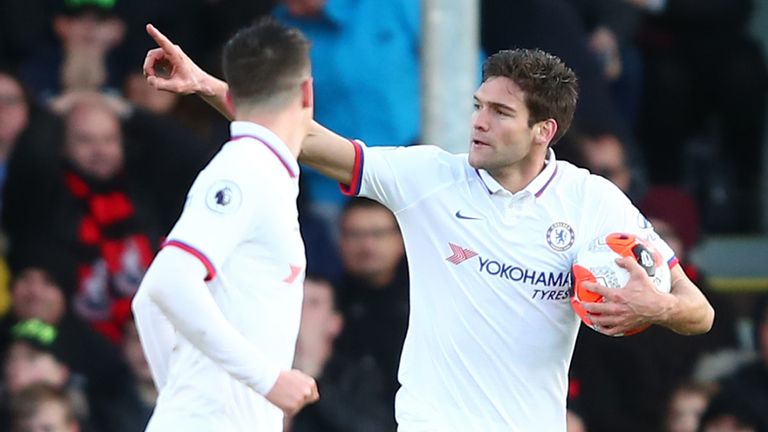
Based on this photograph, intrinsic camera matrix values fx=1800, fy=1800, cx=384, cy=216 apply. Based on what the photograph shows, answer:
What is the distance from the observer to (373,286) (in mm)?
8227

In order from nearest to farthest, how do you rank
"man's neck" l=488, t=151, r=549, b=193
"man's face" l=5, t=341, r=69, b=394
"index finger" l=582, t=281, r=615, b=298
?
"index finger" l=582, t=281, r=615, b=298, "man's neck" l=488, t=151, r=549, b=193, "man's face" l=5, t=341, r=69, b=394

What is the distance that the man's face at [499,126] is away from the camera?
213 inches

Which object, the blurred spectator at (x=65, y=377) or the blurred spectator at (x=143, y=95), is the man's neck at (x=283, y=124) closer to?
the blurred spectator at (x=65, y=377)

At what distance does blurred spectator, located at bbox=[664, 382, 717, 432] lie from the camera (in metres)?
8.39

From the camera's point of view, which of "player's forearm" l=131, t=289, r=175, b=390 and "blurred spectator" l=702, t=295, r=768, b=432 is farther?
"blurred spectator" l=702, t=295, r=768, b=432

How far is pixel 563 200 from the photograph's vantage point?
5.52 meters

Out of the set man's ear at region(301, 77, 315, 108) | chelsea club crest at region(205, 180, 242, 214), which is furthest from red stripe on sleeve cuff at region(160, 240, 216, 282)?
man's ear at region(301, 77, 315, 108)

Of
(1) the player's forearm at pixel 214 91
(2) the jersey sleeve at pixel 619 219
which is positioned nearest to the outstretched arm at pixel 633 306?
(2) the jersey sleeve at pixel 619 219

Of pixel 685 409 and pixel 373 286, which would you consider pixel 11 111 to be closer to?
pixel 373 286

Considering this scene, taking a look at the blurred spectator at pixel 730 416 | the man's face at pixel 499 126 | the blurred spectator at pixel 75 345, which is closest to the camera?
the man's face at pixel 499 126

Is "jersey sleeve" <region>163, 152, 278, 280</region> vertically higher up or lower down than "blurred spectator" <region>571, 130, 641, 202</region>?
lower down

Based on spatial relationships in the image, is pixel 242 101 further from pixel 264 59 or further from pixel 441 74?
pixel 441 74

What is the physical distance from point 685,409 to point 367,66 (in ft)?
7.21

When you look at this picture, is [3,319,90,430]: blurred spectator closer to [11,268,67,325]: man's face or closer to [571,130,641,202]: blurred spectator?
[11,268,67,325]: man's face
